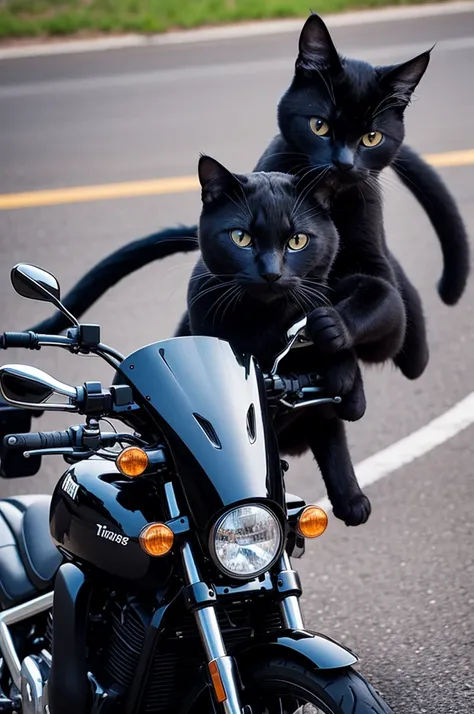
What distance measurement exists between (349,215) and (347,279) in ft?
0.54

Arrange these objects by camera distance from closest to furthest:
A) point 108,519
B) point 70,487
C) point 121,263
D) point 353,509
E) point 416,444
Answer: point 108,519
point 70,487
point 353,509
point 121,263
point 416,444

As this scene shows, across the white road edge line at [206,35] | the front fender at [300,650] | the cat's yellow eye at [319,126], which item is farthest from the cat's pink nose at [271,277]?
the white road edge line at [206,35]

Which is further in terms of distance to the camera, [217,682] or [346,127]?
[346,127]

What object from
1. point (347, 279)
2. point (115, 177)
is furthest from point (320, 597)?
point (115, 177)

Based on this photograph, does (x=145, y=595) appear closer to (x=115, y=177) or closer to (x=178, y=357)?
(x=178, y=357)

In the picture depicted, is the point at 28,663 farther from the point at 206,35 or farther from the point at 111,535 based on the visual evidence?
the point at 206,35

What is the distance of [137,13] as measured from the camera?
35.0 ft

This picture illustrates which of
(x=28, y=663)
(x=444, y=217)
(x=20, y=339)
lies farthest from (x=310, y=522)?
(x=444, y=217)

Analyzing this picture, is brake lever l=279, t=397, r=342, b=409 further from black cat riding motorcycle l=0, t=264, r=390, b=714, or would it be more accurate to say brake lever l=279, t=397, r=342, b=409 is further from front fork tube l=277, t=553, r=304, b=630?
front fork tube l=277, t=553, r=304, b=630

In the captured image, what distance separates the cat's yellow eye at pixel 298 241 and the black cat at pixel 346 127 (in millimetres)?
237

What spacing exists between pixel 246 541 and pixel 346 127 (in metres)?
0.95

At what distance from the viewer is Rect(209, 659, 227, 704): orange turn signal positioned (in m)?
1.81

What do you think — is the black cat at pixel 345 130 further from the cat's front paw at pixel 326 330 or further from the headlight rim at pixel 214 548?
the headlight rim at pixel 214 548

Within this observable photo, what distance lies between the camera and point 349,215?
7.78 ft
